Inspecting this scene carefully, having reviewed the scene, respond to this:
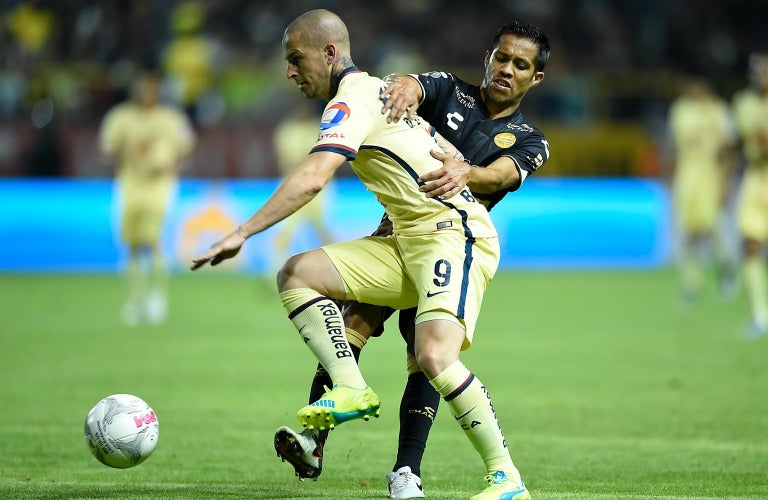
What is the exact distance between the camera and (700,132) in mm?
18000

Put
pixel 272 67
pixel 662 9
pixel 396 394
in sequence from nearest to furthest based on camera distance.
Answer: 1. pixel 396 394
2. pixel 272 67
3. pixel 662 9

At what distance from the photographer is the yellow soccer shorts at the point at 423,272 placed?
555cm

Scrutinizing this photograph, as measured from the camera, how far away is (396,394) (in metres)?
9.66

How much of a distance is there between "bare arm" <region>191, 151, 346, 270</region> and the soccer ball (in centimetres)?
116

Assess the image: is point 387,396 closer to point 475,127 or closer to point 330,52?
point 475,127

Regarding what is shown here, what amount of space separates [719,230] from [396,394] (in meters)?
12.7

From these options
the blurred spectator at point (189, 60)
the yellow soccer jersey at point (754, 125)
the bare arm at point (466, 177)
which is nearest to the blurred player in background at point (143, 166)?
the yellow soccer jersey at point (754, 125)

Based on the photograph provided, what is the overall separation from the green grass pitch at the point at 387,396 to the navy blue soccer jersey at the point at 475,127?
1.60 metres

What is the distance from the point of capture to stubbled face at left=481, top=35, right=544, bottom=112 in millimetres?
6059

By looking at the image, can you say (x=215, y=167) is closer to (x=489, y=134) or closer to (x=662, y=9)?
(x=662, y=9)

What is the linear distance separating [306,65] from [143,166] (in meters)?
9.77

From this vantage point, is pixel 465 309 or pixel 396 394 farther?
pixel 396 394

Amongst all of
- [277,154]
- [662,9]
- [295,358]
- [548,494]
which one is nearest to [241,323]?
[295,358]

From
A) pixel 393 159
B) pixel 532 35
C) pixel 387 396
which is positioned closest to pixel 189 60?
pixel 387 396
